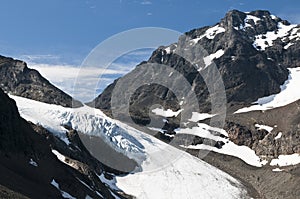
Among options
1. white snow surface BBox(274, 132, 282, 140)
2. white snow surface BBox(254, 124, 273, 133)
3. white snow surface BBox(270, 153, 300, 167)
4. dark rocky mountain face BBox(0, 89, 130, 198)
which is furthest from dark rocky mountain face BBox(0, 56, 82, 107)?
dark rocky mountain face BBox(0, 89, 130, 198)

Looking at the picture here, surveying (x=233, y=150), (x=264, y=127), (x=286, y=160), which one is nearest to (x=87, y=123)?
(x=286, y=160)

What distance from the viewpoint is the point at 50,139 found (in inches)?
3937

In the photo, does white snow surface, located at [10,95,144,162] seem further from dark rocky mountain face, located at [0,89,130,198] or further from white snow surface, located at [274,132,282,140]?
white snow surface, located at [274,132,282,140]

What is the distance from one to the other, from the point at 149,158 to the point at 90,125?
1944 cm

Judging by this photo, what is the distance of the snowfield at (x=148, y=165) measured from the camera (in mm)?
109688

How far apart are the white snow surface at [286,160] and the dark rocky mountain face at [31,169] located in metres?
83.7

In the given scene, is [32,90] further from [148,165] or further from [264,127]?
[264,127]

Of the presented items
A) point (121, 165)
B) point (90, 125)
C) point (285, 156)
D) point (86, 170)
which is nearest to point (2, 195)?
point (86, 170)

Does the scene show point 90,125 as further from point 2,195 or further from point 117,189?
point 2,195

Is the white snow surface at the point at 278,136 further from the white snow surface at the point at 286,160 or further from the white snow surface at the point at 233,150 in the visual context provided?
the white snow surface at the point at 286,160

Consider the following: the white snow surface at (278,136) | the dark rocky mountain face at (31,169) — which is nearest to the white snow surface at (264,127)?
the white snow surface at (278,136)

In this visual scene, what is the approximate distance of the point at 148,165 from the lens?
12494 centimetres

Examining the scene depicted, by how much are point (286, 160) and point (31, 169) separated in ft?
380

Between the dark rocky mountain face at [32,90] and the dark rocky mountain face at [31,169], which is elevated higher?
the dark rocky mountain face at [32,90]
